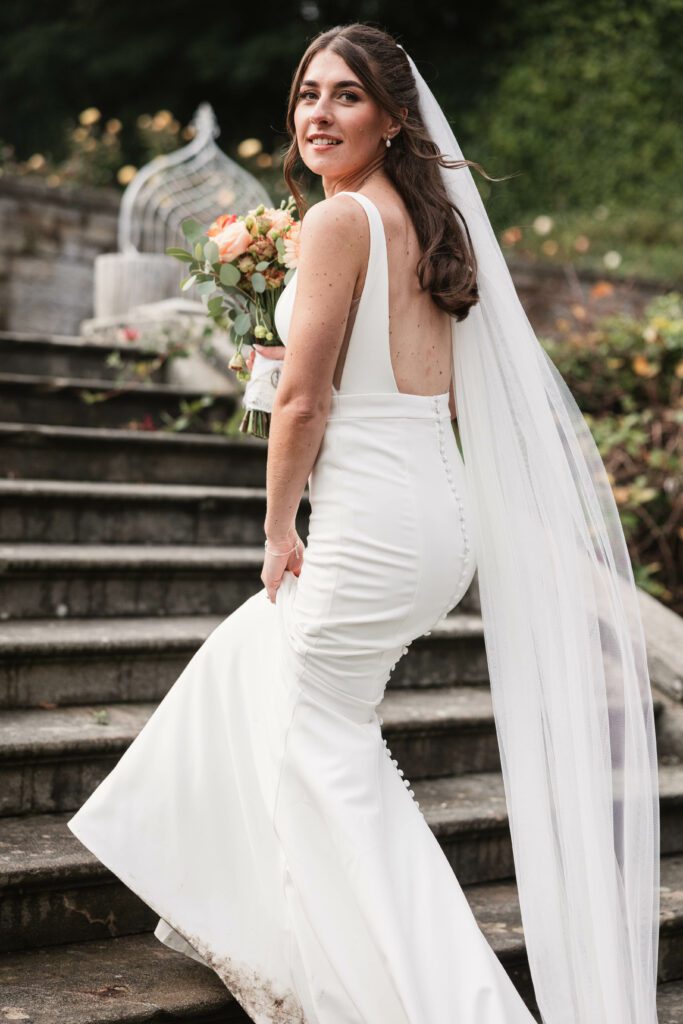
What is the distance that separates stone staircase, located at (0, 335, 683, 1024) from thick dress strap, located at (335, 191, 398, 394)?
1.32 meters

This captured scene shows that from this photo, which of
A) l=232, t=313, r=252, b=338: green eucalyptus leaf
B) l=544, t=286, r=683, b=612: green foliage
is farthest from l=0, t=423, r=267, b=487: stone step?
l=232, t=313, r=252, b=338: green eucalyptus leaf

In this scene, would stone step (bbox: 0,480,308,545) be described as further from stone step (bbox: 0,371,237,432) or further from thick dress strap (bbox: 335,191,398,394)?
thick dress strap (bbox: 335,191,398,394)

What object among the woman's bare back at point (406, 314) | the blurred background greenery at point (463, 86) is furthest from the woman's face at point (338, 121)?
the blurred background greenery at point (463, 86)

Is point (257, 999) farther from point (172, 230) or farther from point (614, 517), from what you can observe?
point (172, 230)

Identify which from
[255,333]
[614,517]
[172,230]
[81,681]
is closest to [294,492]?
[255,333]

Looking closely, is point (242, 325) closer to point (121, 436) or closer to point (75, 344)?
→ point (121, 436)

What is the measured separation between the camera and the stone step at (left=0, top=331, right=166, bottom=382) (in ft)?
17.3

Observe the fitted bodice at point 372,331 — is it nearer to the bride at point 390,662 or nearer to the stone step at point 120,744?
the bride at point 390,662

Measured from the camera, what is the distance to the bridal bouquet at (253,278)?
2381 mm

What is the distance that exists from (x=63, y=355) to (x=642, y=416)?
2770mm

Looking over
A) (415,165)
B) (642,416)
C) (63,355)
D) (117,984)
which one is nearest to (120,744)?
(117,984)

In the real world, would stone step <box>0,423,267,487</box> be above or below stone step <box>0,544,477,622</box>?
above

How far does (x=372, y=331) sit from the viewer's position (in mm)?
2176

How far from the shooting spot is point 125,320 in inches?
233
